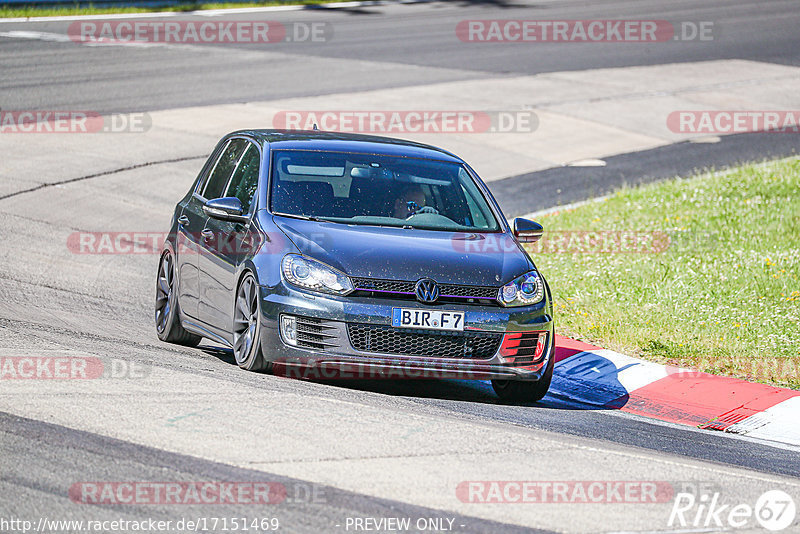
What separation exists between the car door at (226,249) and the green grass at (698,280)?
3.34 meters

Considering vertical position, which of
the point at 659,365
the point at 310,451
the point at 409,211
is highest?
the point at 409,211

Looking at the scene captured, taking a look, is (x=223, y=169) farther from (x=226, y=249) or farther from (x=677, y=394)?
(x=677, y=394)

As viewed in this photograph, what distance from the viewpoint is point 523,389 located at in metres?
8.42

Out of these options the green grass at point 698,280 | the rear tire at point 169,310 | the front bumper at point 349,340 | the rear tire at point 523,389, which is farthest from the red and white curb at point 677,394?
the rear tire at point 169,310

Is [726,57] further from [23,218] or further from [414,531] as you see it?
[414,531]

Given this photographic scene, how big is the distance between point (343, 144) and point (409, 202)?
797 millimetres

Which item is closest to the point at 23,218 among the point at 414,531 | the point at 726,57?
the point at 414,531

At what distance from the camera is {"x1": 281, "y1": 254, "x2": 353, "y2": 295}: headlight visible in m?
7.61

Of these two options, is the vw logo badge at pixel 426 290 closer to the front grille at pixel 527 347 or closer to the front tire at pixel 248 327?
the front grille at pixel 527 347

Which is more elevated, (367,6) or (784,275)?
(367,6)

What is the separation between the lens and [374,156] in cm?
895

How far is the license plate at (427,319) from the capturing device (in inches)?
298

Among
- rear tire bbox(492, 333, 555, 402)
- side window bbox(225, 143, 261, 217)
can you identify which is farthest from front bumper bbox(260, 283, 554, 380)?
side window bbox(225, 143, 261, 217)

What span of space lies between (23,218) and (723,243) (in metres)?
8.04
